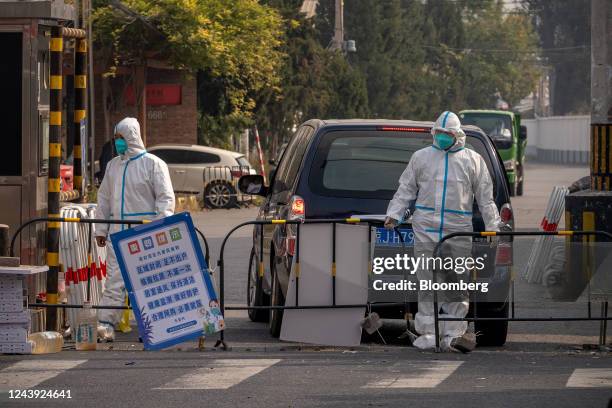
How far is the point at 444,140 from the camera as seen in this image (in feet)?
36.3

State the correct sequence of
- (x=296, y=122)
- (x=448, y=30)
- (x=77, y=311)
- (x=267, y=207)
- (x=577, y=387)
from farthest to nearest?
(x=448, y=30) → (x=296, y=122) → (x=267, y=207) → (x=77, y=311) → (x=577, y=387)

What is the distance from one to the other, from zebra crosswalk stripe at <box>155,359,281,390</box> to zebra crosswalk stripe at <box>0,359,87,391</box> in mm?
872

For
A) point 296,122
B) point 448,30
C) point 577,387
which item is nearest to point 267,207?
point 577,387

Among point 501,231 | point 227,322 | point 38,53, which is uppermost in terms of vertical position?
point 38,53

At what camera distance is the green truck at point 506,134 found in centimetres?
3931

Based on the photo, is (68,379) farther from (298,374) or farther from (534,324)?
(534,324)

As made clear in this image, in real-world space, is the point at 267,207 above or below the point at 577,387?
above

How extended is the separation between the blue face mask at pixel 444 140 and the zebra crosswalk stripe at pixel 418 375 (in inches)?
65.7

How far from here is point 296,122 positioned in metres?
47.2

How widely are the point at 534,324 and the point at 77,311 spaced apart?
13.6 ft

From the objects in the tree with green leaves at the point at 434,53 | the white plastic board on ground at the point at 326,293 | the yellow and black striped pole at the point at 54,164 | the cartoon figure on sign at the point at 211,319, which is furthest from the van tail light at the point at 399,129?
the tree with green leaves at the point at 434,53

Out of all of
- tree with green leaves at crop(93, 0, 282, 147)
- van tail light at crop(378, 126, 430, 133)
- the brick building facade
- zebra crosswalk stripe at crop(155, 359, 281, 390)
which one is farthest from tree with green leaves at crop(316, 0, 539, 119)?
zebra crosswalk stripe at crop(155, 359, 281, 390)

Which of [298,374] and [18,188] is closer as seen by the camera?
[298,374]

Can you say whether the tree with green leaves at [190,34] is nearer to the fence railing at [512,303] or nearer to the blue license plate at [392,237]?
the blue license plate at [392,237]
